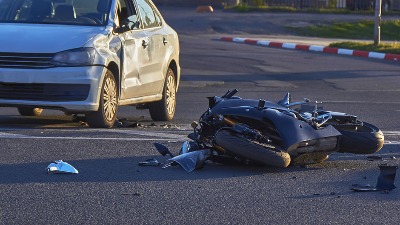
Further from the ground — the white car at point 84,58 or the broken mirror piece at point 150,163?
the white car at point 84,58

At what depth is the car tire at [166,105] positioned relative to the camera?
11.6 m

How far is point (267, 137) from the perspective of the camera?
25.3 ft

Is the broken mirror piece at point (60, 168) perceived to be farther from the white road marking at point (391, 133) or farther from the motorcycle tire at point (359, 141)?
the white road marking at point (391, 133)

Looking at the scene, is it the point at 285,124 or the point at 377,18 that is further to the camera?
the point at 377,18

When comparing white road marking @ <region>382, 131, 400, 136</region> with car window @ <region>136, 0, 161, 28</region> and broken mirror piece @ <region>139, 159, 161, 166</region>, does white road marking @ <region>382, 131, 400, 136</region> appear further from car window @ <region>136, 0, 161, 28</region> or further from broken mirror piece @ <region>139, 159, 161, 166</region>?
broken mirror piece @ <region>139, 159, 161, 166</region>

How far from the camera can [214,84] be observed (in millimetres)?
17219

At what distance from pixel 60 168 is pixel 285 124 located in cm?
183

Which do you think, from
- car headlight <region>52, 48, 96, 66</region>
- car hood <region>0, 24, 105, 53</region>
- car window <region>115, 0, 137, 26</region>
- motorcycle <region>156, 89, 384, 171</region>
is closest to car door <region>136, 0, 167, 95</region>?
car window <region>115, 0, 137, 26</region>

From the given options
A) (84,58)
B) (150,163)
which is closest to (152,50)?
(84,58)

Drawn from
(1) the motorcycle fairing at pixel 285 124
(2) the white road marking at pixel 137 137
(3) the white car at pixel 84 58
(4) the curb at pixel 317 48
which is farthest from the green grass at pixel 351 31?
(1) the motorcycle fairing at pixel 285 124

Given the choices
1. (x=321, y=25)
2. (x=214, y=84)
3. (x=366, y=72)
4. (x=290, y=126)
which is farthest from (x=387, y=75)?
(x=321, y=25)

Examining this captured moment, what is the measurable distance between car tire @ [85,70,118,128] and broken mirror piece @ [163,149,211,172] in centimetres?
239

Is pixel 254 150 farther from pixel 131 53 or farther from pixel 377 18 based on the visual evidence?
pixel 377 18

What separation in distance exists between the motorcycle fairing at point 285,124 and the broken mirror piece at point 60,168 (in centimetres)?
131
